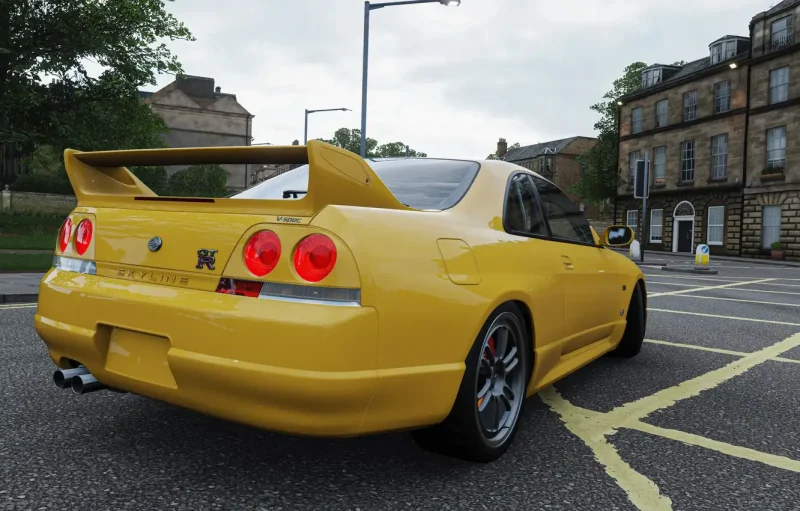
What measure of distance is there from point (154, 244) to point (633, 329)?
12.9 feet

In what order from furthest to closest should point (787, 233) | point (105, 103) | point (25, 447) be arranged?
point (787, 233)
point (105, 103)
point (25, 447)

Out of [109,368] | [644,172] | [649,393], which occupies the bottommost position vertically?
[649,393]

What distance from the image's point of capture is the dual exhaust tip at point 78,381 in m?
2.63

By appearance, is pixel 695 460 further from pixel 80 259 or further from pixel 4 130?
pixel 4 130

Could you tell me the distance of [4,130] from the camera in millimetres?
21438

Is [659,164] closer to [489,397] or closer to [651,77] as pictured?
[651,77]

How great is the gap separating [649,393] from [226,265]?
9.93ft

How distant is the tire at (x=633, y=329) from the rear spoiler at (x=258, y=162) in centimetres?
322

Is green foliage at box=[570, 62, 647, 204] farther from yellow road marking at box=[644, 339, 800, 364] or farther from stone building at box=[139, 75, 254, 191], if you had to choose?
yellow road marking at box=[644, 339, 800, 364]

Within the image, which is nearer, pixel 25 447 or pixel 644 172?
pixel 25 447

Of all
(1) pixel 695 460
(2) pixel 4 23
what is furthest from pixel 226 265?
(2) pixel 4 23

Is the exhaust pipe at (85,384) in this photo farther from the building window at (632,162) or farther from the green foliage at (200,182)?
the building window at (632,162)

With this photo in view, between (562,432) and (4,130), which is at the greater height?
(4,130)

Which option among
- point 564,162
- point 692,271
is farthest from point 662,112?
point 564,162
